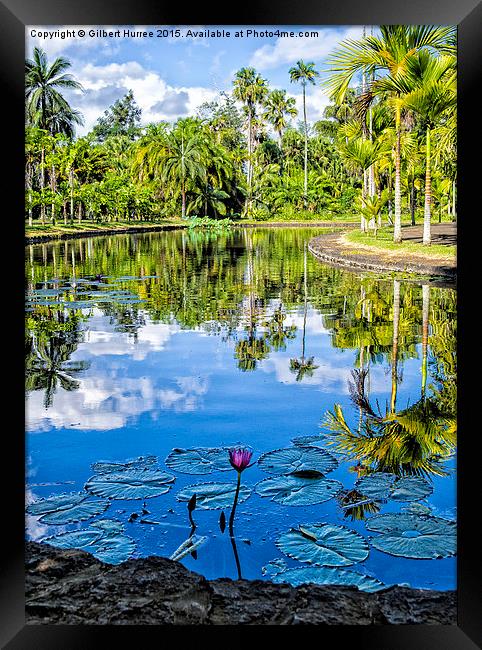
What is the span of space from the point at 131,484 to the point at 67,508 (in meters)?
0.35

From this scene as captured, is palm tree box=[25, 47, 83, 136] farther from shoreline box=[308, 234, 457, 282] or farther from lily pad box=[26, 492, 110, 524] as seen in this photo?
lily pad box=[26, 492, 110, 524]

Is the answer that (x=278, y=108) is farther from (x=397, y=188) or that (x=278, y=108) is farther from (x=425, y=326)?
(x=425, y=326)

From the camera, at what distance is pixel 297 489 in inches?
126

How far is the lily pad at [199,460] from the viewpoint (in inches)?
137

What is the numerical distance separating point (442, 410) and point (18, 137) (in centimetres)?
348

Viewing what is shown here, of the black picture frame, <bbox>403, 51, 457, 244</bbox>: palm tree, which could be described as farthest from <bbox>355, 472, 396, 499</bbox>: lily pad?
<bbox>403, 51, 457, 244</bbox>: palm tree

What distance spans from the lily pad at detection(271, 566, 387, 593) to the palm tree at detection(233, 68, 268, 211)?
3717cm

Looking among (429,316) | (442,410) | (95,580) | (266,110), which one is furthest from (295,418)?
(266,110)

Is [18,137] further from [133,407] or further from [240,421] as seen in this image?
[133,407]

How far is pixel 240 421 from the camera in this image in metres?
4.48

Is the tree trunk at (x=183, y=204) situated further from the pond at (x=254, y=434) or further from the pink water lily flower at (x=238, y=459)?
the pink water lily flower at (x=238, y=459)
